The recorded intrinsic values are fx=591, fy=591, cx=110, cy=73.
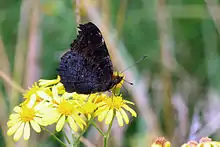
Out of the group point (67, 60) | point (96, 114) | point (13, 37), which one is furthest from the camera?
point (13, 37)

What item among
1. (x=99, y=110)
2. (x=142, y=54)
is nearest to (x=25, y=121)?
(x=99, y=110)

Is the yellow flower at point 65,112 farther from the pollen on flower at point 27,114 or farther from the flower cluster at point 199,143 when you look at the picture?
the flower cluster at point 199,143

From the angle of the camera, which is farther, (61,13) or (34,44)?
(61,13)

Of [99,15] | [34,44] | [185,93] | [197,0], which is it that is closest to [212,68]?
[185,93]

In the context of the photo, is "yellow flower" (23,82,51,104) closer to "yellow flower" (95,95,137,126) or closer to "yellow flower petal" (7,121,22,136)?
"yellow flower petal" (7,121,22,136)

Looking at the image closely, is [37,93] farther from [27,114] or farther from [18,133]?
[18,133]

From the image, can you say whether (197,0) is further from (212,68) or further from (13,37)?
(13,37)

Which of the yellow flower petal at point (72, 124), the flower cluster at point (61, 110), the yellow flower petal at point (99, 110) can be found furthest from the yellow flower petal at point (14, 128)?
the yellow flower petal at point (99, 110)
